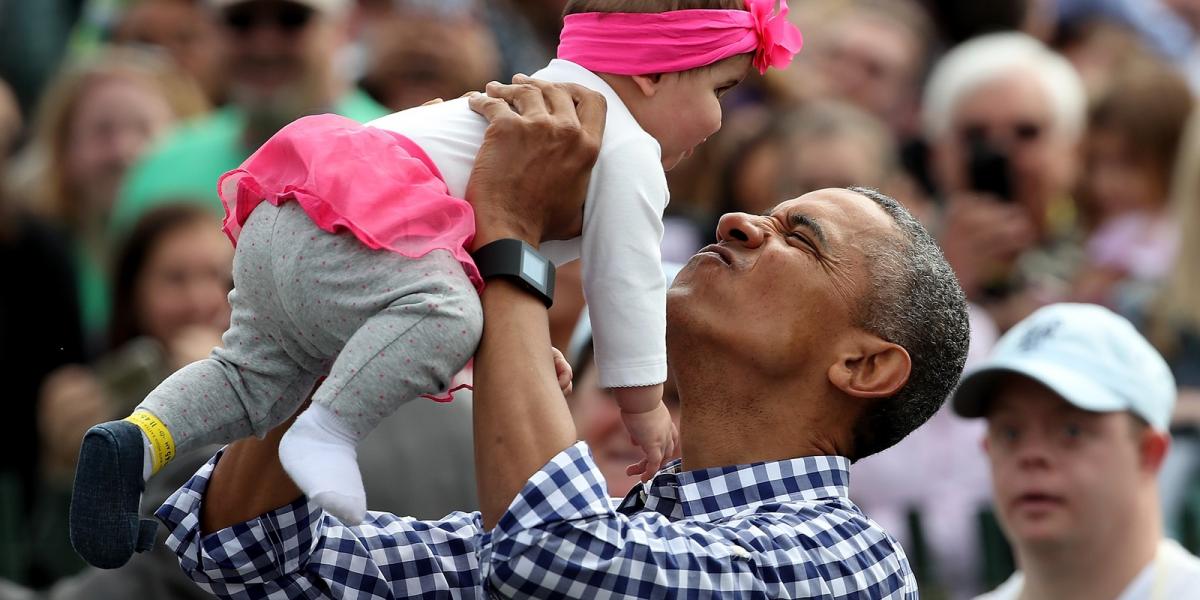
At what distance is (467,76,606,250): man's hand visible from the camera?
3.22 meters

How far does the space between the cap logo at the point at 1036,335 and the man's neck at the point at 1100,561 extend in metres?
0.46

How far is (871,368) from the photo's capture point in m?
3.65

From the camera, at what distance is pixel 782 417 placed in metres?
3.63

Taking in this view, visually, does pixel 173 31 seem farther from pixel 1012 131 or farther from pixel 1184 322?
pixel 1184 322

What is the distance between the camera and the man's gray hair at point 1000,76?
7535 mm

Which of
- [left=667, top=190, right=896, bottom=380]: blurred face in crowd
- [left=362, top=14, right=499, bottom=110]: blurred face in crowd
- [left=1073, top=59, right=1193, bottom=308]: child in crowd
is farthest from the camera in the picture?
[left=1073, top=59, right=1193, bottom=308]: child in crowd

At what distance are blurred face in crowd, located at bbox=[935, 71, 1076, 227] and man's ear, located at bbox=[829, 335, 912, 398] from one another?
3.79m

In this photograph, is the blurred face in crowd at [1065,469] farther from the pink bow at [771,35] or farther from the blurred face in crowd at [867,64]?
the blurred face in crowd at [867,64]

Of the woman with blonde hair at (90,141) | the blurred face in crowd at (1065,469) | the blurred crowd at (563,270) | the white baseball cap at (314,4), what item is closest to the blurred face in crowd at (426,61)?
the blurred crowd at (563,270)

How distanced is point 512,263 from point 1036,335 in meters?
2.02

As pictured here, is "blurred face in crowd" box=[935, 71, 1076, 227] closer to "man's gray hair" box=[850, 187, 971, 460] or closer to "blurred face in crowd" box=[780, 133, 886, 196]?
"blurred face in crowd" box=[780, 133, 886, 196]

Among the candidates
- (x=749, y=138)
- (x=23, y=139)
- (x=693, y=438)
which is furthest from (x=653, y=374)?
(x=23, y=139)

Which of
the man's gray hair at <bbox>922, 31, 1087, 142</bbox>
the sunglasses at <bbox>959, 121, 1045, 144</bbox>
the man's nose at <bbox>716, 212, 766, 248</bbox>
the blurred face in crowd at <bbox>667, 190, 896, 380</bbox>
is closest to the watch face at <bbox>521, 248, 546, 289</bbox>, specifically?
the blurred face in crowd at <bbox>667, 190, 896, 380</bbox>

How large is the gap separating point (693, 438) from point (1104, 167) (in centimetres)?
447
